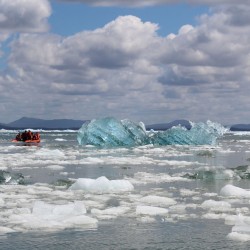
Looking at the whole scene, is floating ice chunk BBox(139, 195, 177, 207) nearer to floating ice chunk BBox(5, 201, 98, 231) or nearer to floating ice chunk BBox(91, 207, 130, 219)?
floating ice chunk BBox(91, 207, 130, 219)

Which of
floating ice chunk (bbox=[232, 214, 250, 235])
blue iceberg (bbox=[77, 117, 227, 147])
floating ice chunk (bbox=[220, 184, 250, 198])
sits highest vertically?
blue iceberg (bbox=[77, 117, 227, 147])

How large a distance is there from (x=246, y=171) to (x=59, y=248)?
448 inches

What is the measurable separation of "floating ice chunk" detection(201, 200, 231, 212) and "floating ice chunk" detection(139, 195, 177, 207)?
730 millimetres

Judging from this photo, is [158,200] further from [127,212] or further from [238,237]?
[238,237]

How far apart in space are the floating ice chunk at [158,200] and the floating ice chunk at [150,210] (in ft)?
2.98

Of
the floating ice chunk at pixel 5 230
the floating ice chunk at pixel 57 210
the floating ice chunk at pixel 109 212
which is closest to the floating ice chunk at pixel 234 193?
the floating ice chunk at pixel 109 212

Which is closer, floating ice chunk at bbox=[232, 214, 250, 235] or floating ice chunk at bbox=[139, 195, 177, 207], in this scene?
floating ice chunk at bbox=[232, 214, 250, 235]

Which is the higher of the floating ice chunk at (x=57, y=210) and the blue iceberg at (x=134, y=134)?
the blue iceberg at (x=134, y=134)

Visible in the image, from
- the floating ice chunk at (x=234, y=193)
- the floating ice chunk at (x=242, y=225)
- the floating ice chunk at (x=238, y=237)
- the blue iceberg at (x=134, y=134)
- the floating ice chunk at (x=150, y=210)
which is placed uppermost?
the blue iceberg at (x=134, y=134)

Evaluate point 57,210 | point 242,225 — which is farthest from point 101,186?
point 242,225

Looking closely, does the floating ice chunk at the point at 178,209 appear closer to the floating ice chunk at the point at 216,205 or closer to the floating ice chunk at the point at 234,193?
the floating ice chunk at the point at 216,205

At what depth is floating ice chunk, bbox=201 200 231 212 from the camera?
444 inches

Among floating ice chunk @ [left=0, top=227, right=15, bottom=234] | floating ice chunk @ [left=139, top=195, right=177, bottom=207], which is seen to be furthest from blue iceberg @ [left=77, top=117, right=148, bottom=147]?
floating ice chunk @ [left=0, top=227, right=15, bottom=234]

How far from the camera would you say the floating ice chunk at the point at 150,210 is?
10.7 metres
